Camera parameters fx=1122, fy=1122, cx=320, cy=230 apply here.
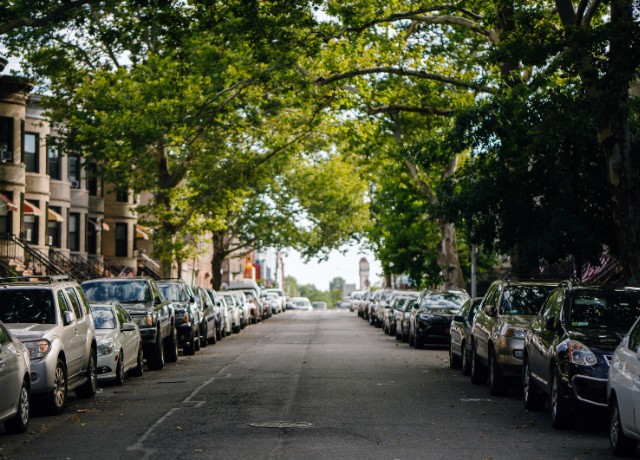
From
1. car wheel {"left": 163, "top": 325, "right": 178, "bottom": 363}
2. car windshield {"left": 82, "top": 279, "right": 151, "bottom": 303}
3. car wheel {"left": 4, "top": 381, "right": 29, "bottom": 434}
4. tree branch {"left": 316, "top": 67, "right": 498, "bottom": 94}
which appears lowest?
car wheel {"left": 4, "top": 381, "right": 29, "bottom": 434}

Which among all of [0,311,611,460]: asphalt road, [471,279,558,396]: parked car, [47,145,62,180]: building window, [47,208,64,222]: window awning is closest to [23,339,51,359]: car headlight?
[0,311,611,460]: asphalt road

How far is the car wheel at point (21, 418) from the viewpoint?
40.9 feet

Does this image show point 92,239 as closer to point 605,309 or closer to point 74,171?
point 74,171

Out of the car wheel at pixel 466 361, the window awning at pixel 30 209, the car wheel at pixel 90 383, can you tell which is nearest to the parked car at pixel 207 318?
the window awning at pixel 30 209

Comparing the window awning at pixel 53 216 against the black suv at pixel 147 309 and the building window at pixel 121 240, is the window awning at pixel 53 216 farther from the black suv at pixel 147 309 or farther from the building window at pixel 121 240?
the black suv at pixel 147 309

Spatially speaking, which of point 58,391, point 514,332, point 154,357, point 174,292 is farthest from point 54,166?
point 58,391

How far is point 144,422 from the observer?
44.8 ft

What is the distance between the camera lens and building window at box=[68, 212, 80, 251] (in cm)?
5228

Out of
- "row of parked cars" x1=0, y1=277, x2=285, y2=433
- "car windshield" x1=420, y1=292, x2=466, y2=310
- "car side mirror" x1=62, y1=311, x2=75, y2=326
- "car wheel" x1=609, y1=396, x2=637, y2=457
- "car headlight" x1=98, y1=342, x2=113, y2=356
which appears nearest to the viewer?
"car wheel" x1=609, y1=396, x2=637, y2=457

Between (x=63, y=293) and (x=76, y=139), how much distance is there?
23804 mm

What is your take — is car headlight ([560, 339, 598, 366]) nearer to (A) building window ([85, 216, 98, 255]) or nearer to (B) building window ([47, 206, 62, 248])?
(B) building window ([47, 206, 62, 248])

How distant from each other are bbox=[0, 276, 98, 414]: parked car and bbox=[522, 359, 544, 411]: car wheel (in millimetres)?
6182

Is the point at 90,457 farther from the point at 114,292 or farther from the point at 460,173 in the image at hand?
the point at 460,173

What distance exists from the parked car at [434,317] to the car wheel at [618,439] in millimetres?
19830
